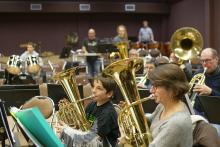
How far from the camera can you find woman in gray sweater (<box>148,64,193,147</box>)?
2.29 metres

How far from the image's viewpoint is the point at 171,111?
243cm

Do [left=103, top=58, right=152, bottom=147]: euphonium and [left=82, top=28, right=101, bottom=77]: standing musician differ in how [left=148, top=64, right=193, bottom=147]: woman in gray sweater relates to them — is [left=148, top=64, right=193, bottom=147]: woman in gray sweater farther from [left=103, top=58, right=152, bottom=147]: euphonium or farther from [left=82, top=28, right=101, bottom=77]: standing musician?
[left=82, top=28, right=101, bottom=77]: standing musician

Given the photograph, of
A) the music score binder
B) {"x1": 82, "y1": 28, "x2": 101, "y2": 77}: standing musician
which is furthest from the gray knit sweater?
{"x1": 82, "y1": 28, "x2": 101, "y2": 77}: standing musician

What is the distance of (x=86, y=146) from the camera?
3.12 m

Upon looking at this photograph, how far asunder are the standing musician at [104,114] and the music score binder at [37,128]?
856 millimetres

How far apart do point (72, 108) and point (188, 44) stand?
3.67 m

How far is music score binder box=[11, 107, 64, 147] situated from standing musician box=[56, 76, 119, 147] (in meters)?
0.86

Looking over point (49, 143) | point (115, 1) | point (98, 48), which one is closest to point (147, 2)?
point (115, 1)

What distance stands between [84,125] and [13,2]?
47.0 ft

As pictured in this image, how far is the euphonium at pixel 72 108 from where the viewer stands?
11.6ft

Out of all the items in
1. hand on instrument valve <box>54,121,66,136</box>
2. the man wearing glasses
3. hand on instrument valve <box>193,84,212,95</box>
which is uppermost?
the man wearing glasses

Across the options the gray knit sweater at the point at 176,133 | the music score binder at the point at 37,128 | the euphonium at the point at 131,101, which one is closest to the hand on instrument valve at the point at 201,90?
the euphonium at the point at 131,101

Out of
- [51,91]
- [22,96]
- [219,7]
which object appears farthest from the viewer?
[219,7]

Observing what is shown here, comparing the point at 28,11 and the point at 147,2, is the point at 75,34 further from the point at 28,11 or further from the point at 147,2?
the point at 147,2
